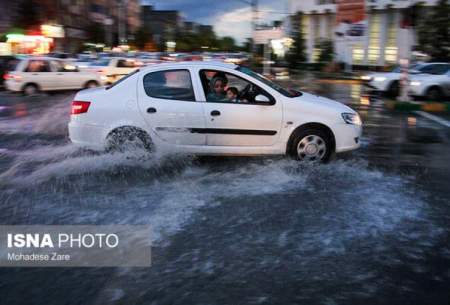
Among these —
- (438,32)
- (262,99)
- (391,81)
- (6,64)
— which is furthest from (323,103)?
(438,32)

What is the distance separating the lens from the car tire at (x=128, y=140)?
7430 millimetres

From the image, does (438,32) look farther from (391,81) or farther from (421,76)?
(421,76)

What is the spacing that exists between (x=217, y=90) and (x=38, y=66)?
14597 mm

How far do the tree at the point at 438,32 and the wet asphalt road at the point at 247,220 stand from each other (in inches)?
1100

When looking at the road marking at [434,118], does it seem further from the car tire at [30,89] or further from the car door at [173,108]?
the car tire at [30,89]

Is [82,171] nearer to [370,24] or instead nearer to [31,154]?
[31,154]

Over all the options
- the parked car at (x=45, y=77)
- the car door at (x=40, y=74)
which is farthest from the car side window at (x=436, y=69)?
the car door at (x=40, y=74)

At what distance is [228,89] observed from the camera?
7668mm

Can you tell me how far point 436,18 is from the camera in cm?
3422

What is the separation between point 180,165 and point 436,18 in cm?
3176

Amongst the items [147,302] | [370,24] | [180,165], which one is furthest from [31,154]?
[370,24]

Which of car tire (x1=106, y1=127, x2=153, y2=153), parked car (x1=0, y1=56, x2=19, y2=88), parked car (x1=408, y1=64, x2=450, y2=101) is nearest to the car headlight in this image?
car tire (x1=106, y1=127, x2=153, y2=153)

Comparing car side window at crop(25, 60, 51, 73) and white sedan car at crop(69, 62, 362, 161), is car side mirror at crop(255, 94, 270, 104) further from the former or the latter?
car side window at crop(25, 60, 51, 73)

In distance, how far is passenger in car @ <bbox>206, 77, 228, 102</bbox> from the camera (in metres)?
7.41
